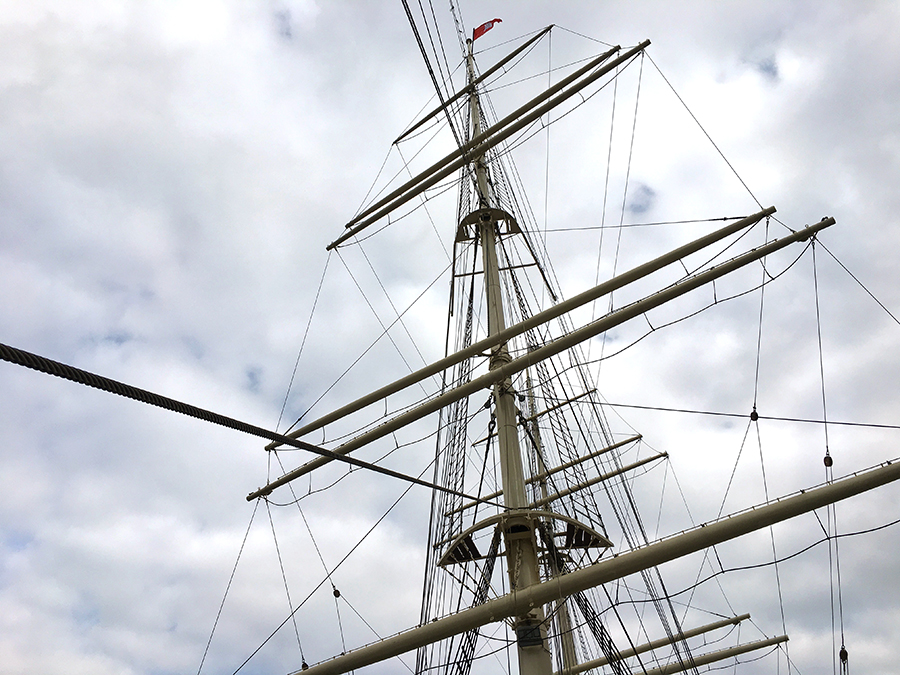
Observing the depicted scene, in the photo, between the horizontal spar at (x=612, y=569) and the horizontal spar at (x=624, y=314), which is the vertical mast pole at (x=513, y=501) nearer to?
the horizontal spar at (x=612, y=569)

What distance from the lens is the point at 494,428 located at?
1262 cm

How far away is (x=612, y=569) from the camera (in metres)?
8.12

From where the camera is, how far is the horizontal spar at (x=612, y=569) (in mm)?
7465

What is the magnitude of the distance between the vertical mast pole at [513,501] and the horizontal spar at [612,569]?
1.83 ft

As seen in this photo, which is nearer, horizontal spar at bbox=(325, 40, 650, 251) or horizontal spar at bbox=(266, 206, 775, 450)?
horizontal spar at bbox=(266, 206, 775, 450)

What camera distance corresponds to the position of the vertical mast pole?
921 cm

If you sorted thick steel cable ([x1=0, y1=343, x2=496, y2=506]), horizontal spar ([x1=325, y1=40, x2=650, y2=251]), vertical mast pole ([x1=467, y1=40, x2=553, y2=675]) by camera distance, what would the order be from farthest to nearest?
1. horizontal spar ([x1=325, y1=40, x2=650, y2=251])
2. vertical mast pole ([x1=467, y1=40, x2=553, y2=675])
3. thick steel cable ([x1=0, y1=343, x2=496, y2=506])

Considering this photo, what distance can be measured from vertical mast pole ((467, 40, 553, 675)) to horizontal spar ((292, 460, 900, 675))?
1.83 feet

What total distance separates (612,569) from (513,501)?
2510 mm

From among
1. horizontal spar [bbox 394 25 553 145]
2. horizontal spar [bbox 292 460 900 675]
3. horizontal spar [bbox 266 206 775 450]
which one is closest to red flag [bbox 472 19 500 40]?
horizontal spar [bbox 394 25 553 145]

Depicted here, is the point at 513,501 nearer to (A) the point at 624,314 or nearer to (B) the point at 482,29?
(A) the point at 624,314

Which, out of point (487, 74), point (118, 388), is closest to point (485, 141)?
point (487, 74)

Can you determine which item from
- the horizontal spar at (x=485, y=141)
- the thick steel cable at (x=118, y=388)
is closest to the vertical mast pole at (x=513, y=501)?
the horizontal spar at (x=485, y=141)

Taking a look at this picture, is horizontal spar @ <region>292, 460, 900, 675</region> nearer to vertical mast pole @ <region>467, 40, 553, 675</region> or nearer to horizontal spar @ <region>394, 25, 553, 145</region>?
vertical mast pole @ <region>467, 40, 553, 675</region>
